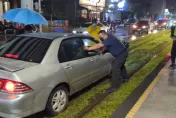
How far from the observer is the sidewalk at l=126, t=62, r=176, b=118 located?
15.5 feet

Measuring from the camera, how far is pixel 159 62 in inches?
390

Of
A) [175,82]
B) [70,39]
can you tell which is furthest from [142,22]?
[70,39]

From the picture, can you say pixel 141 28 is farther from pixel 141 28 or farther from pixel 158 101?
pixel 158 101

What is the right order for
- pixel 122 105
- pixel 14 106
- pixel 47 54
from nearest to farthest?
1. pixel 14 106
2. pixel 47 54
3. pixel 122 105

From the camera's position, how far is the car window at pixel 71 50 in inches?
192

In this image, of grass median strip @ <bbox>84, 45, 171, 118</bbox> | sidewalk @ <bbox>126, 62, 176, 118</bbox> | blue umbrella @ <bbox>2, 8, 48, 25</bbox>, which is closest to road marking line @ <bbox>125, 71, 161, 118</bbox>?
sidewalk @ <bbox>126, 62, 176, 118</bbox>

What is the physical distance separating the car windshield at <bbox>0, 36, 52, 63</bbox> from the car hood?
0.53ft

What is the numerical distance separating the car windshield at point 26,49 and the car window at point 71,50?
1.04 ft

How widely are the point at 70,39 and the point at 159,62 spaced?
18.3ft

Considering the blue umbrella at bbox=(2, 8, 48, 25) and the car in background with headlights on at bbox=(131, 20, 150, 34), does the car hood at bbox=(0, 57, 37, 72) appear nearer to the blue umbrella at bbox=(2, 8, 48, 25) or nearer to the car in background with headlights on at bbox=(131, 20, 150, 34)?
the blue umbrella at bbox=(2, 8, 48, 25)

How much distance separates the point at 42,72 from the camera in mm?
4176

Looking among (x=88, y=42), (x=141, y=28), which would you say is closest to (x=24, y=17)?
(x=88, y=42)

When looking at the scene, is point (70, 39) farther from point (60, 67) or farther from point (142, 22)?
point (142, 22)

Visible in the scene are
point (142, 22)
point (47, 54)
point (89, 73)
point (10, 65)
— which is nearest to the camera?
point (10, 65)
